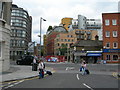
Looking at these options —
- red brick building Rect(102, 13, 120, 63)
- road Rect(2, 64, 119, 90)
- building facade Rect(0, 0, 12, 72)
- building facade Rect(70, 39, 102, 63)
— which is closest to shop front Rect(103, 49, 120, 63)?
red brick building Rect(102, 13, 120, 63)

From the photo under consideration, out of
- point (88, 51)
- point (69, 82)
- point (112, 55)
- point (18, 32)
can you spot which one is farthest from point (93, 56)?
point (18, 32)

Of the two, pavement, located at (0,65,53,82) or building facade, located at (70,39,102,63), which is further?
building facade, located at (70,39,102,63)

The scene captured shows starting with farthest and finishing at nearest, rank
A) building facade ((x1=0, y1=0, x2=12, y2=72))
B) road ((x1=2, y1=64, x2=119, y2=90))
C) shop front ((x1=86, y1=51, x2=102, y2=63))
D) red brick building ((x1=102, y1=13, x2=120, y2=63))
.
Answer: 1. shop front ((x1=86, y1=51, x2=102, y2=63))
2. red brick building ((x1=102, y1=13, x2=120, y2=63))
3. building facade ((x1=0, y1=0, x2=12, y2=72))
4. road ((x1=2, y1=64, x2=119, y2=90))

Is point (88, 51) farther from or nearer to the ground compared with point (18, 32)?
nearer to the ground

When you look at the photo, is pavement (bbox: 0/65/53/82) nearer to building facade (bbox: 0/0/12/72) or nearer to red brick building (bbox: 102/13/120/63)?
building facade (bbox: 0/0/12/72)

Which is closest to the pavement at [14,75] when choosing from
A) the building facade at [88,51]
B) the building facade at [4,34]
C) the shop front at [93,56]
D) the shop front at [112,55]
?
the building facade at [4,34]

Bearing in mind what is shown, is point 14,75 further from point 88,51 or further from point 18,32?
point 18,32

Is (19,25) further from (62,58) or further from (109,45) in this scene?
(109,45)

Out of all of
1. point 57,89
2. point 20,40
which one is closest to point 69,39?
point 20,40

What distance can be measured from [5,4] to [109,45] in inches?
1501

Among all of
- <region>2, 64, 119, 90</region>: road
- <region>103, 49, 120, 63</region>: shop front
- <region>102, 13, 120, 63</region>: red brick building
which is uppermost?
<region>102, 13, 120, 63</region>: red brick building

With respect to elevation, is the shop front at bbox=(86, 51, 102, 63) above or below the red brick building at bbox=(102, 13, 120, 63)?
below

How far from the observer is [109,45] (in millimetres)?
53062

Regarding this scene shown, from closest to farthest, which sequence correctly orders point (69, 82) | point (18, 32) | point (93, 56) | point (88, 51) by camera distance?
point (69, 82), point (93, 56), point (88, 51), point (18, 32)
